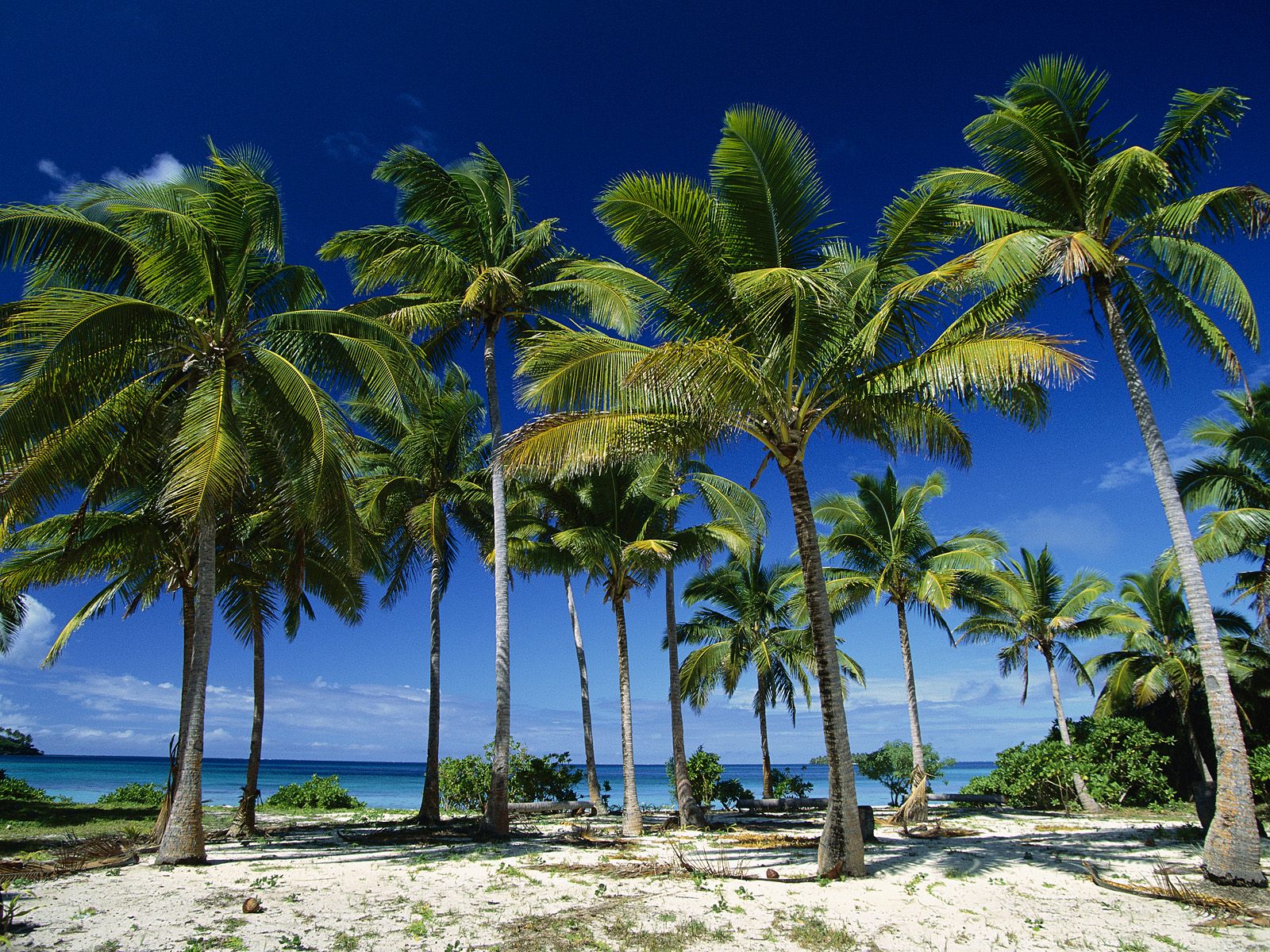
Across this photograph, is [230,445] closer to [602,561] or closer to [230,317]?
[230,317]

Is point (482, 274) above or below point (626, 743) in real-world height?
above

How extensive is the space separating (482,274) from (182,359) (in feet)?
16.8

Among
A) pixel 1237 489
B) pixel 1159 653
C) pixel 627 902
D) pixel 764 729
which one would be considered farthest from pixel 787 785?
pixel 627 902

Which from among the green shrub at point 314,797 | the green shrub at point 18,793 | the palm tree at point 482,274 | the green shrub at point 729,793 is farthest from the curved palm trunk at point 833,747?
the green shrub at point 18,793

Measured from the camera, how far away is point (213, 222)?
10.8m

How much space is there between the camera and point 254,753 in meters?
14.3

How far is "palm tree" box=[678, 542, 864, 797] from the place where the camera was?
74.7 ft

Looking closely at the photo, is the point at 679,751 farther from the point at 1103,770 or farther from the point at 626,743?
the point at 1103,770

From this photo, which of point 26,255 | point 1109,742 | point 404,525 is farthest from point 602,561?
point 1109,742

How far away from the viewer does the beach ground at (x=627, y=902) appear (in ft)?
20.4

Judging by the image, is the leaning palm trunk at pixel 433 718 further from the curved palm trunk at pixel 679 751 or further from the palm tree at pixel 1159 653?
the palm tree at pixel 1159 653

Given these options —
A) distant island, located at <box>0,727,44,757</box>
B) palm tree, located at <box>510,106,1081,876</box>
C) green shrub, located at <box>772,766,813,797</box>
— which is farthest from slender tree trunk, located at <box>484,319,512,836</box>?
distant island, located at <box>0,727,44,757</box>

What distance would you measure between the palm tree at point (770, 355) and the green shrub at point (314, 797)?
19427 millimetres

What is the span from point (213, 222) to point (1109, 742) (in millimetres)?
24005
